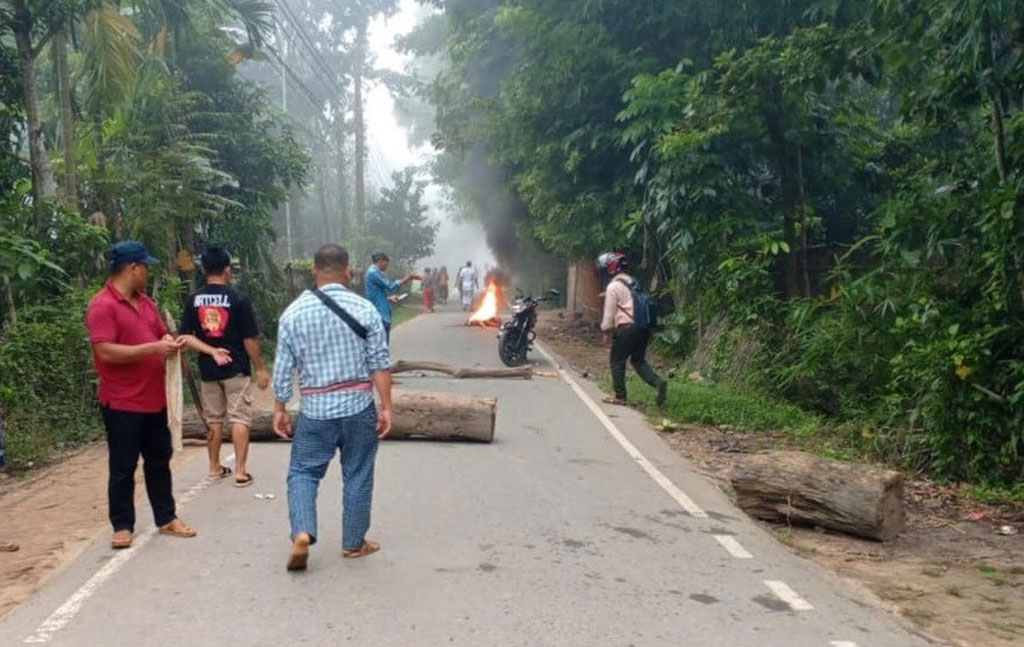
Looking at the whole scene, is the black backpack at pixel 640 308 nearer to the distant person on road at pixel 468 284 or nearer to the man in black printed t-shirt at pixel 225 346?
the man in black printed t-shirt at pixel 225 346

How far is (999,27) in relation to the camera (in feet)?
25.5

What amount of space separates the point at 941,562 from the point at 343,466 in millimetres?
3896

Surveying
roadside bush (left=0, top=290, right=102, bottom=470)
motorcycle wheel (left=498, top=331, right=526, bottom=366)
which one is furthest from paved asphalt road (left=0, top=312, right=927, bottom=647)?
motorcycle wheel (left=498, top=331, right=526, bottom=366)

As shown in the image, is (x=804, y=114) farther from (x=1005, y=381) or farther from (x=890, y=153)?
(x=1005, y=381)

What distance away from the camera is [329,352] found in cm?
555

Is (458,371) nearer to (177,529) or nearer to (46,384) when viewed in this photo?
(46,384)

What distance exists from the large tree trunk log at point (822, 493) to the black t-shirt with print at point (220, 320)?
12.6ft

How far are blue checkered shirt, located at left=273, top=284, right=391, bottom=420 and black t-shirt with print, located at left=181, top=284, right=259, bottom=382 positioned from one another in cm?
201

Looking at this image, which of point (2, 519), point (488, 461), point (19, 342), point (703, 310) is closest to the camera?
point (2, 519)

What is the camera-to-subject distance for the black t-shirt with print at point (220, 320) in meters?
7.48

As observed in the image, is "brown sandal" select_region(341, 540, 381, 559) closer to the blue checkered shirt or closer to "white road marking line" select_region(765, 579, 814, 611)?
the blue checkered shirt

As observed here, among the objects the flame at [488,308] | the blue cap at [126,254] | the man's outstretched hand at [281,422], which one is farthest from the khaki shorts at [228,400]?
the flame at [488,308]

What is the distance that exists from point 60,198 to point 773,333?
31.0 ft

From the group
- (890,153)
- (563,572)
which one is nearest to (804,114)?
(890,153)
